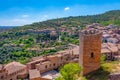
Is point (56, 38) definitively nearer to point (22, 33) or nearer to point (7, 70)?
point (22, 33)

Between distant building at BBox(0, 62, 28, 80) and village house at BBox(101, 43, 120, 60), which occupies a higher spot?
village house at BBox(101, 43, 120, 60)

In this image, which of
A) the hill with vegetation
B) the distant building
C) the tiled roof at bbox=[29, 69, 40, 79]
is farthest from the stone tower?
the hill with vegetation

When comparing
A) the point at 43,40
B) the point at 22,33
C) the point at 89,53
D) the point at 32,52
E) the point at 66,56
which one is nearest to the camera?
the point at 89,53

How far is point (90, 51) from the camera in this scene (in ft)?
85.3

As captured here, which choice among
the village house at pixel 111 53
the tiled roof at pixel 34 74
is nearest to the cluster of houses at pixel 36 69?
Result: the tiled roof at pixel 34 74

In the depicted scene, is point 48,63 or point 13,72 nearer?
point 13,72

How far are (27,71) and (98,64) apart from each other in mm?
19107

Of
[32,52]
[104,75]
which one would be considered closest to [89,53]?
[104,75]

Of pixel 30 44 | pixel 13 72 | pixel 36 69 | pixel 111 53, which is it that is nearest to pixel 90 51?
pixel 36 69

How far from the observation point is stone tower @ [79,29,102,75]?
25.8 meters

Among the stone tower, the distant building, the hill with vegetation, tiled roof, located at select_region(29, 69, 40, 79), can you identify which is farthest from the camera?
the hill with vegetation

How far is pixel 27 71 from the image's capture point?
42.5 metres

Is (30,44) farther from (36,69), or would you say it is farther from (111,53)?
(36,69)

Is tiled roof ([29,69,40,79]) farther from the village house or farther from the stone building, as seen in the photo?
the village house
